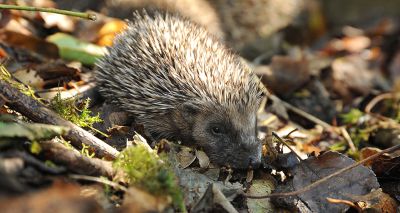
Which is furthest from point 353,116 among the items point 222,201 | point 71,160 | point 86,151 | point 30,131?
point 30,131

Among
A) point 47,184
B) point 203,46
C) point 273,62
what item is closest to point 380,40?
point 273,62

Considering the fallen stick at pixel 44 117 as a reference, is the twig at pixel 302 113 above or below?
below

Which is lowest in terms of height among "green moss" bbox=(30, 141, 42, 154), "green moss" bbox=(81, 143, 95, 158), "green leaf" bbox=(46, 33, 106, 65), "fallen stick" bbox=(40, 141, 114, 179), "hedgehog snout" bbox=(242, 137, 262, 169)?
"green leaf" bbox=(46, 33, 106, 65)

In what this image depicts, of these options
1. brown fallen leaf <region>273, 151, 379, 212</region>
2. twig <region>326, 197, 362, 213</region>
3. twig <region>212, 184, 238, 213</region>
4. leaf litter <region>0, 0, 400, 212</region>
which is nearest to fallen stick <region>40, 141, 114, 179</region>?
leaf litter <region>0, 0, 400, 212</region>

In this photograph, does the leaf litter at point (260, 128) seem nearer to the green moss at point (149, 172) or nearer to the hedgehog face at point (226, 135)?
the green moss at point (149, 172)

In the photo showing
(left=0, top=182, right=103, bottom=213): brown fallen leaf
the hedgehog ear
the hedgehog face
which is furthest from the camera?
the hedgehog ear

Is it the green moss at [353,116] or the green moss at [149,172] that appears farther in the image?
the green moss at [353,116]

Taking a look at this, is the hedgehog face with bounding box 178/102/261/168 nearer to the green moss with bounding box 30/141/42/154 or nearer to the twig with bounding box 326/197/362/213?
the twig with bounding box 326/197/362/213

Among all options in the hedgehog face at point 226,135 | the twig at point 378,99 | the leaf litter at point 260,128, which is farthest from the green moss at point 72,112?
the twig at point 378,99
